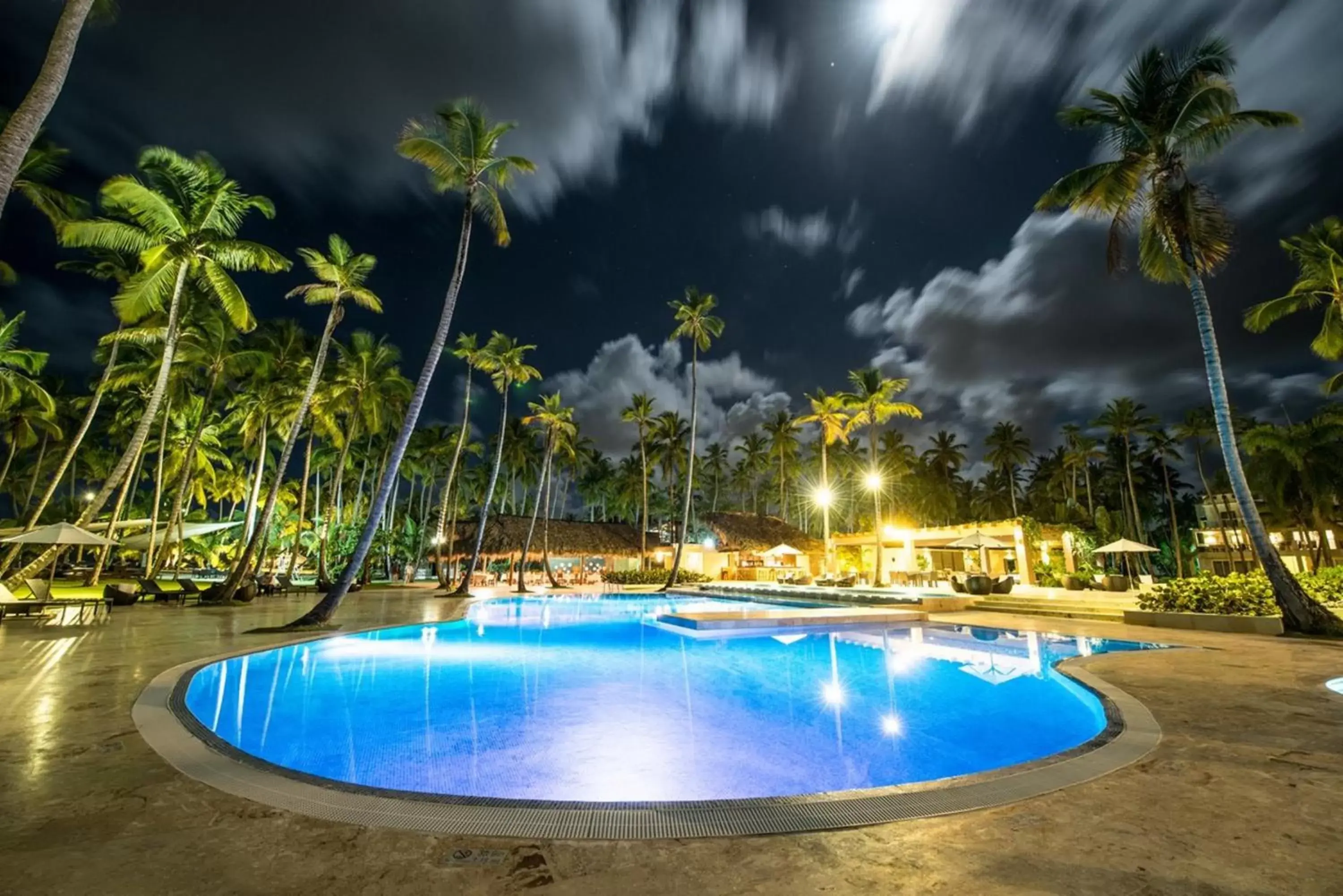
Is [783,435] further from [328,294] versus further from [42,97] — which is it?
[42,97]

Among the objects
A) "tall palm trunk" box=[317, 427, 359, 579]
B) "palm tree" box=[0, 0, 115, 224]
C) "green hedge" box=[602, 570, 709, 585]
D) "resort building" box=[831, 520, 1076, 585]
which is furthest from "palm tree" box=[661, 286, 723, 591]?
"palm tree" box=[0, 0, 115, 224]

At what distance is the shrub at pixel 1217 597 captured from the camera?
11336mm

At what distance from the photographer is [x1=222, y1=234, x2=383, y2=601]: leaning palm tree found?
18172 millimetres

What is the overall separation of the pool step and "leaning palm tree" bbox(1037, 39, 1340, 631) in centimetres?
403

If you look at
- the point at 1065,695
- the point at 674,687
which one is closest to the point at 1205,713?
the point at 1065,695

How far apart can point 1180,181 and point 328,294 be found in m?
23.8

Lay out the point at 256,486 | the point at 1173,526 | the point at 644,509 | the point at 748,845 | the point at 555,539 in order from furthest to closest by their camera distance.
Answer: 1. the point at 555,539
2. the point at 1173,526
3. the point at 644,509
4. the point at 256,486
5. the point at 748,845

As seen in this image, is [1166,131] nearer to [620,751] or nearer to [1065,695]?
[1065,695]

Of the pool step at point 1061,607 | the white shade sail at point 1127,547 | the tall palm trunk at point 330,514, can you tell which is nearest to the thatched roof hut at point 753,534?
the white shade sail at point 1127,547

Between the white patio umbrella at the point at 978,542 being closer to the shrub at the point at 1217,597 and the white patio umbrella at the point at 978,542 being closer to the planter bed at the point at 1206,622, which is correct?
the shrub at the point at 1217,597

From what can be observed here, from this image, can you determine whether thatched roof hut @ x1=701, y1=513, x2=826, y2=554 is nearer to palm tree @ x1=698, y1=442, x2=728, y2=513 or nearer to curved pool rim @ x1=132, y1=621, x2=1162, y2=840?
palm tree @ x1=698, y1=442, x2=728, y2=513

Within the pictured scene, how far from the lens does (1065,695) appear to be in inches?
275

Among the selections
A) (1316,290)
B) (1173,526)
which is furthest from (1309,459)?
(1173,526)

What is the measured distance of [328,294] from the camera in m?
18.9
